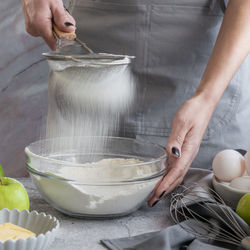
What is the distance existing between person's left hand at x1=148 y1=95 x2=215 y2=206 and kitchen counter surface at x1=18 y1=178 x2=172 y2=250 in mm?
38

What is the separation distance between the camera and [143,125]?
56.5 inches

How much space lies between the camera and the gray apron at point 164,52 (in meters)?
1.40

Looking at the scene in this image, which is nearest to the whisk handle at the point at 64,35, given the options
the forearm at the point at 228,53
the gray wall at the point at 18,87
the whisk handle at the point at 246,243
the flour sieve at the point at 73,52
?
the flour sieve at the point at 73,52

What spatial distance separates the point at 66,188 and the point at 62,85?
0.29 metres

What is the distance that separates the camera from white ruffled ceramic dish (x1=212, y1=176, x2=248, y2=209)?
3.53 ft

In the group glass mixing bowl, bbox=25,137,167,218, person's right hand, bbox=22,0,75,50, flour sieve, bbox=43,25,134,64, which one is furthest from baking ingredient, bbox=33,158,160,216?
person's right hand, bbox=22,0,75,50

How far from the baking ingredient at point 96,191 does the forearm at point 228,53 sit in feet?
0.90

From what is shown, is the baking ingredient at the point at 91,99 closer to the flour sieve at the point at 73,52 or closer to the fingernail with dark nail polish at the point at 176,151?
the flour sieve at the point at 73,52

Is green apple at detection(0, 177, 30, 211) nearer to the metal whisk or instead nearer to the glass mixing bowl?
the glass mixing bowl

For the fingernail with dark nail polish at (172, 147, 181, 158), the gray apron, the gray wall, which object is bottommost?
the gray wall

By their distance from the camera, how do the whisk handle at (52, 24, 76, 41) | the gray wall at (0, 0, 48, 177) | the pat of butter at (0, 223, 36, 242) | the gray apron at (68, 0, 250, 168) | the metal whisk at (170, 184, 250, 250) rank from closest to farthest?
the pat of butter at (0, 223, 36, 242)
the metal whisk at (170, 184, 250, 250)
the whisk handle at (52, 24, 76, 41)
the gray apron at (68, 0, 250, 168)
the gray wall at (0, 0, 48, 177)

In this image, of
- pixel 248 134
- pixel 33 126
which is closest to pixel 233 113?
pixel 248 134

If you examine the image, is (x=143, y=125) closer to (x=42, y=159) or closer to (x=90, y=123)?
(x=90, y=123)

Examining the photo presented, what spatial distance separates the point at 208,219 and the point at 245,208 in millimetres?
79
